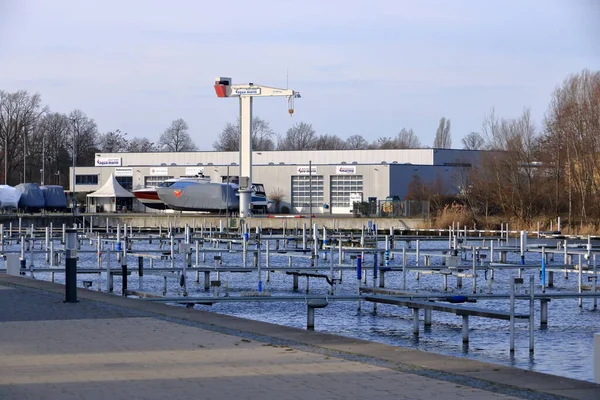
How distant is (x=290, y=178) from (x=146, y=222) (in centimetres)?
1750

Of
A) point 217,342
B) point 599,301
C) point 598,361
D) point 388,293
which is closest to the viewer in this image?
point 598,361

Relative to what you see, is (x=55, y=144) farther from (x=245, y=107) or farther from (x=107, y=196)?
(x=245, y=107)

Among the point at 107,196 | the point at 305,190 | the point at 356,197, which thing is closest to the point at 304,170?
the point at 305,190

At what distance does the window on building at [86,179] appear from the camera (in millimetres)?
106438

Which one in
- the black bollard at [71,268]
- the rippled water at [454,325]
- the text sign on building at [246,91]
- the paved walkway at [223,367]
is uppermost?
the text sign on building at [246,91]

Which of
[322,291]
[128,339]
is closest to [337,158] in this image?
[322,291]

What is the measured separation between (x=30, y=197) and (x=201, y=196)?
642 inches

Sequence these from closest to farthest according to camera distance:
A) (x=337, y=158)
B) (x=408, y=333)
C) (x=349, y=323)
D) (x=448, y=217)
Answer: (x=408, y=333)
(x=349, y=323)
(x=448, y=217)
(x=337, y=158)

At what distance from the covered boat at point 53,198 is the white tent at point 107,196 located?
4.14m

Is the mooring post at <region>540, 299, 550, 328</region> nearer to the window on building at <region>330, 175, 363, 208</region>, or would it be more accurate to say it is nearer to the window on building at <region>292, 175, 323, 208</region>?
the window on building at <region>330, 175, 363, 208</region>

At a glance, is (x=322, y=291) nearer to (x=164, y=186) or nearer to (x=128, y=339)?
(x=128, y=339)

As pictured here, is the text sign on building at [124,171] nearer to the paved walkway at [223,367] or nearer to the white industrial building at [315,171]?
the white industrial building at [315,171]

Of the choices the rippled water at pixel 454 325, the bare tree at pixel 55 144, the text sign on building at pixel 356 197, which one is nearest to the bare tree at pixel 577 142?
the text sign on building at pixel 356 197

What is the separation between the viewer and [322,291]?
109ft
